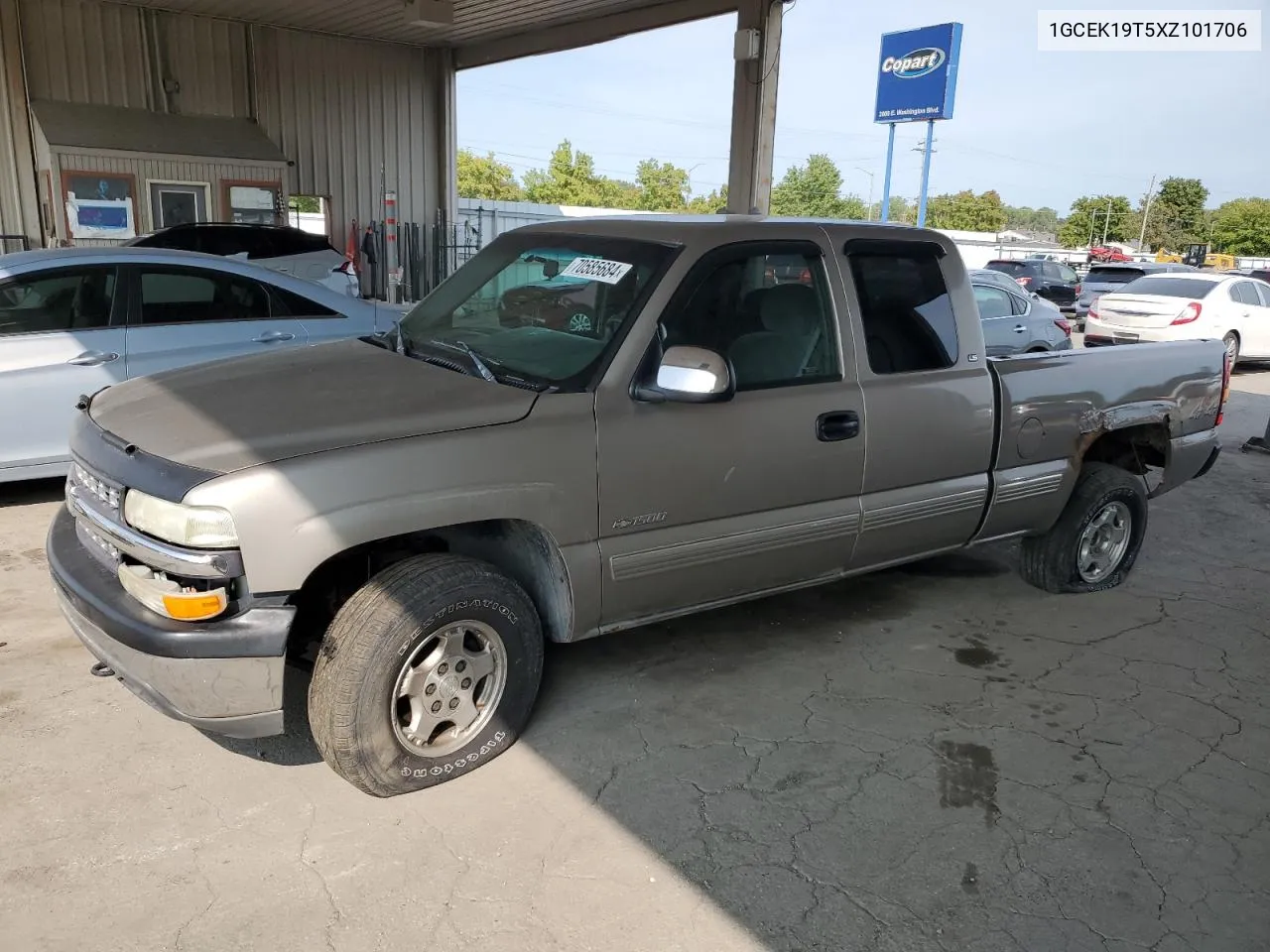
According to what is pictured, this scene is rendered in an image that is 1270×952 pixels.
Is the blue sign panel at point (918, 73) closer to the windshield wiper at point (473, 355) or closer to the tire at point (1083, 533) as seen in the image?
the tire at point (1083, 533)

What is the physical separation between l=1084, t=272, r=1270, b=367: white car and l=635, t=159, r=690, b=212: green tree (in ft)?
211

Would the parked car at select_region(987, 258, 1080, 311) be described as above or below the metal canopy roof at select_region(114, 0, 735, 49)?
below

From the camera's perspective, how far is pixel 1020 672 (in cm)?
439

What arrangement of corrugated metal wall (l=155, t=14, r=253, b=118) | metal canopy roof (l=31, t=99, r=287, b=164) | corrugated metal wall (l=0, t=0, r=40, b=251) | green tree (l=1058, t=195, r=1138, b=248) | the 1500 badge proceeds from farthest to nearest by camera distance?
green tree (l=1058, t=195, r=1138, b=248), corrugated metal wall (l=155, t=14, r=253, b=118), corrugated metal wall (l=0, t=0, r=40, b=251), metal canopy roof (l=31, t=99, r=287, b=164), the 1500 badge

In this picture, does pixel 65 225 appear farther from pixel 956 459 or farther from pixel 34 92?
pixel 956 459

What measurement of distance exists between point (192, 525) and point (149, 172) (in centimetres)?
A: 1405

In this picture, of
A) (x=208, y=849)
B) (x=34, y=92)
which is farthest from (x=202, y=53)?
(x=208, y=849)

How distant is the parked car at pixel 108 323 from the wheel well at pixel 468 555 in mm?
2791

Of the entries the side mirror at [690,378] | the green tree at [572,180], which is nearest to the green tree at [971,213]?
the green tree at [572,180]

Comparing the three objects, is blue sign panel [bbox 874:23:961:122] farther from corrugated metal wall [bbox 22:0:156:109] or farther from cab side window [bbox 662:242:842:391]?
cab side window [bbox 662:242:842:391]

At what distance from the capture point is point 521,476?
321 cm

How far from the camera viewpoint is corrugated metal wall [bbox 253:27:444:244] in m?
17.2

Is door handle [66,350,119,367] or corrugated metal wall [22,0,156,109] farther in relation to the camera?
corrugated metal wall [22,0,156,109]

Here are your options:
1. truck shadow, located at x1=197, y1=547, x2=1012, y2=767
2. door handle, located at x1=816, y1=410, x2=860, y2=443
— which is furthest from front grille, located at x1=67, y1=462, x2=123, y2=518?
door handle, located at x1=816, y1=410, x2=860, y2=443
